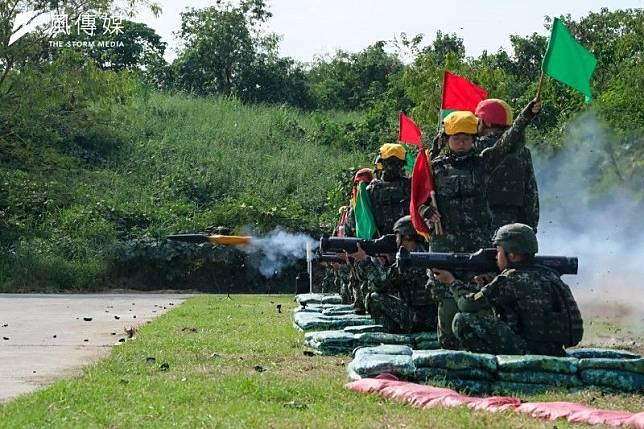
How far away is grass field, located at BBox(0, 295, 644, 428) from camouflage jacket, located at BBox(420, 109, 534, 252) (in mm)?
1496

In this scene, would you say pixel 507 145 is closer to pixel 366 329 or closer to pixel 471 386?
pixel 366 329

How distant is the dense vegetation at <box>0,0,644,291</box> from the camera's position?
31281 mm

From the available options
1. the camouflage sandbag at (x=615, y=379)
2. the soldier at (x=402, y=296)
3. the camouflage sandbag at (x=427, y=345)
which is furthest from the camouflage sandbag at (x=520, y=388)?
the soldier at (x=402, y=296)

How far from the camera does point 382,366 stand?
8945mm

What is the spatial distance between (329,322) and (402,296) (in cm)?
199

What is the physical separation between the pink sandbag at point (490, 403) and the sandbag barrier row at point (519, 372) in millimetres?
348

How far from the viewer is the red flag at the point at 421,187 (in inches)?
452

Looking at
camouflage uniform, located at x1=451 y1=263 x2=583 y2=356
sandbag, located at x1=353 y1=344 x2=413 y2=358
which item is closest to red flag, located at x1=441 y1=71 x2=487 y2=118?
sandbag, located at x1=353 y1=344 x2=413 y2=358

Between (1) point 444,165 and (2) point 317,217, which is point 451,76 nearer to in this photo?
(1) point 444,165

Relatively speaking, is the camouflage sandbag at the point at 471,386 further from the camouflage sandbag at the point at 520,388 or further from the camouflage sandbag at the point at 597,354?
the camouflage sandbag at the point at 597,354

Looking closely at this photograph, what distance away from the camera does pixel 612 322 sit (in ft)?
50.7

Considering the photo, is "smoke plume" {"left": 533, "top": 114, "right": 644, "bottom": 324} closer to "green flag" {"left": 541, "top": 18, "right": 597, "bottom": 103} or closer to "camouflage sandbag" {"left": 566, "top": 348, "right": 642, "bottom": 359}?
"green flag" {"left": 541, "top": 18, "right": 597, "bottom": 103}

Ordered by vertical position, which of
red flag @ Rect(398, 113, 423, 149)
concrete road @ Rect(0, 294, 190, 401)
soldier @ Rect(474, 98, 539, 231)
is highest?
red flag @ Rect(398, 113, 423, 149)

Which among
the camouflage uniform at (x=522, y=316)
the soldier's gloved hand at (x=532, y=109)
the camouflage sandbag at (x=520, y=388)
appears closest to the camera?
the camouflage sandbag at (x=520, y=388)
